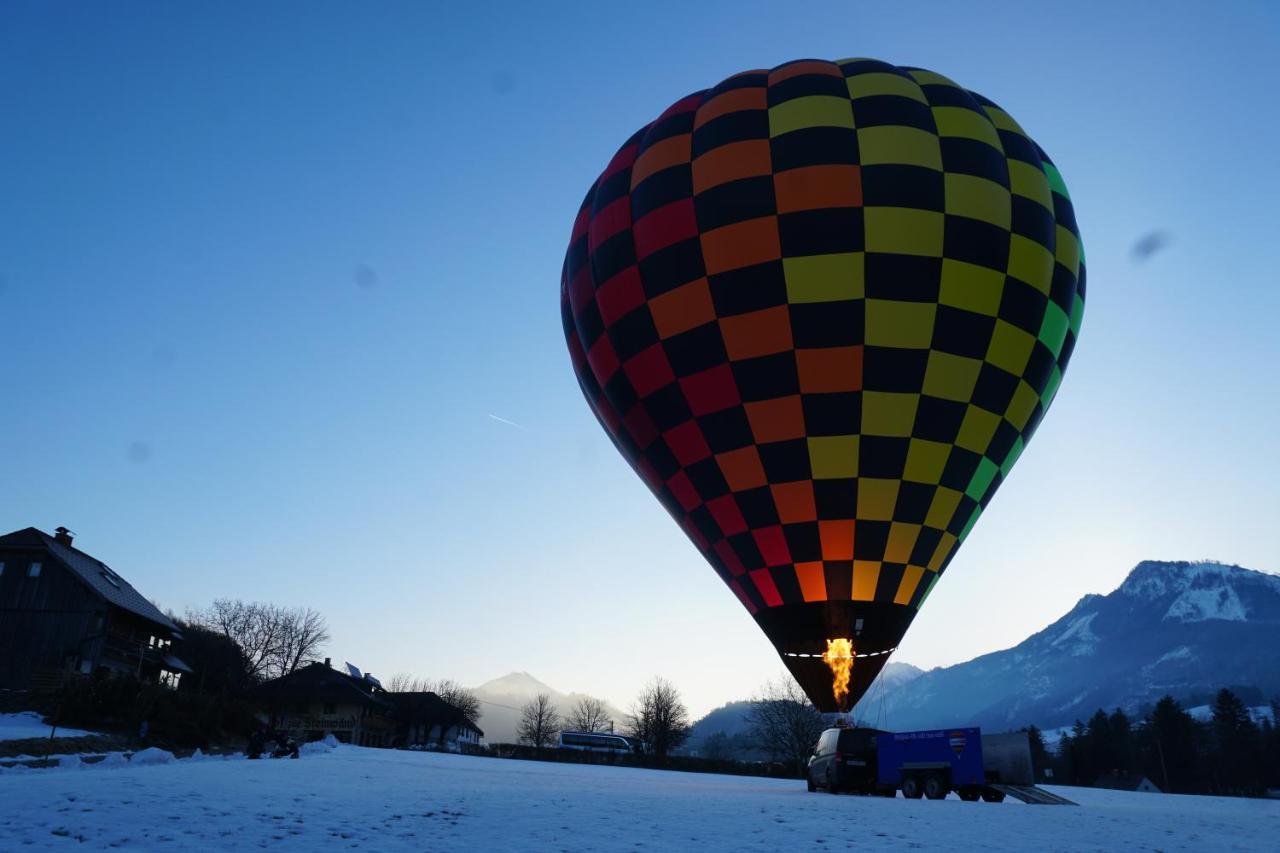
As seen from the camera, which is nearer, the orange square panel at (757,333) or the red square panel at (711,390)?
the orange square panel at (757,333)

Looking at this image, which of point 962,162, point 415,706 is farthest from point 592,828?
point 415,706

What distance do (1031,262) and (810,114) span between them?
187 inches

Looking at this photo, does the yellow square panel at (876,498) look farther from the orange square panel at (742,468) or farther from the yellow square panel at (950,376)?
the yellow square panel at (950,376)

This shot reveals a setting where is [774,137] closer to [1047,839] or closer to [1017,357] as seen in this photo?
[1017,357]

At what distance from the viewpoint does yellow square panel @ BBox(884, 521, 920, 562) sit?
14462 mm

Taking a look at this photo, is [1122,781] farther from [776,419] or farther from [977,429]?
[776,419]

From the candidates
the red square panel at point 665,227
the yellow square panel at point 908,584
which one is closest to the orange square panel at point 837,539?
the yellow square panel at point 908,584

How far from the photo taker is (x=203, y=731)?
27.3m

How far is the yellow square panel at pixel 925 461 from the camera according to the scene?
48.1ft

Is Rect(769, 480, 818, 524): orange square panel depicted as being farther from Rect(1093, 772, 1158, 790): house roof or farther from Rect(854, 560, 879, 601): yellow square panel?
Rect(1093, 772, 1158, 790): house roof

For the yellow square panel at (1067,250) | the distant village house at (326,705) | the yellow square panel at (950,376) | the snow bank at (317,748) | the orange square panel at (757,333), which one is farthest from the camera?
the distant village house at (326,705)

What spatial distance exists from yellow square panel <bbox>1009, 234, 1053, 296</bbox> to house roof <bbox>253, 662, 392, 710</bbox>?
5043 cm

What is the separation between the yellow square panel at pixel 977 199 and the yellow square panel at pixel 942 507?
4.74 m

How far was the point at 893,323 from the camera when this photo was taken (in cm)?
1453
